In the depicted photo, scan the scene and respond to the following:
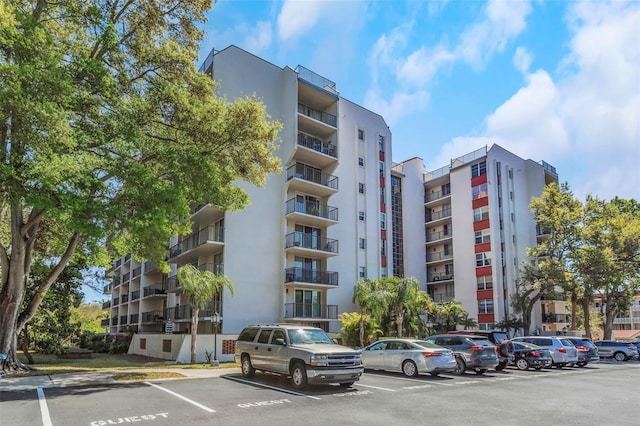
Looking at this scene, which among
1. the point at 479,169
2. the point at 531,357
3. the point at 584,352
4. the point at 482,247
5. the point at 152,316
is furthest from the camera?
the point at 479,169

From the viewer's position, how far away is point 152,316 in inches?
1592

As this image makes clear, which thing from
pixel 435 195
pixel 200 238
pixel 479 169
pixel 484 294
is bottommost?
pixel 484 294

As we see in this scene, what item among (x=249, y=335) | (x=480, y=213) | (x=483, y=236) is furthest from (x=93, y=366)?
(x=480, y=213)

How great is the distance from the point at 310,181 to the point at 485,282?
22067 mm

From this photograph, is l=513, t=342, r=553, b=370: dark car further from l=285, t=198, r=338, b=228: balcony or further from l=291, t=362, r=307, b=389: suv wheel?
l=285, t=198, r=338, b=228: balcony

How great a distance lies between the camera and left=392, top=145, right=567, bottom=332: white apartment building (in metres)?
44.0

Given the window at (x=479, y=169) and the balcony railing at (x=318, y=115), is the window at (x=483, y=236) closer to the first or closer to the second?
the window at (x=479, y=169)

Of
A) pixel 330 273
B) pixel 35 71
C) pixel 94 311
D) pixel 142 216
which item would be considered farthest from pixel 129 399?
pixel 94 311

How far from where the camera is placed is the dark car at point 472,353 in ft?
59.8

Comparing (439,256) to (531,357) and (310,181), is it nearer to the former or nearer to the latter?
(310,181)

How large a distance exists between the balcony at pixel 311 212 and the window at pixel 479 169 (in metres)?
20.2

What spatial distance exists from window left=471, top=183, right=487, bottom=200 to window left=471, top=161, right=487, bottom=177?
52.1 inches

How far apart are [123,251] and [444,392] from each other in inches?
585

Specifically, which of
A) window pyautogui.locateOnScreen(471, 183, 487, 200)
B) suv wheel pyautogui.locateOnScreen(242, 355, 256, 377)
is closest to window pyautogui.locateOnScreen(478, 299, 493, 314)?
window pyautogui.locateOnScreen(471, 183, 487, 200)
